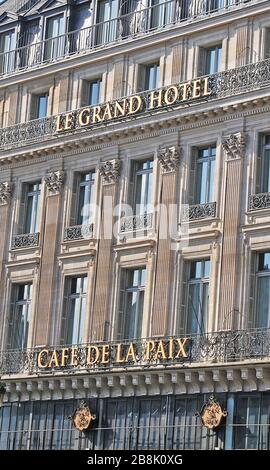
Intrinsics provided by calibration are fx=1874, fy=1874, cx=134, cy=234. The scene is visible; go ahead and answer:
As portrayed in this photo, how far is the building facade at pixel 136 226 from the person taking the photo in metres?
59.0

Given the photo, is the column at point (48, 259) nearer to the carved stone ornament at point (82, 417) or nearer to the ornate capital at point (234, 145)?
the carved stone ornament at point (82, 417)

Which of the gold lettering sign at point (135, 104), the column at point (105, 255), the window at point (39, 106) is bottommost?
the column at point (105, 255)

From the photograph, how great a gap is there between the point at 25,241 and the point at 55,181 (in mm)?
2525

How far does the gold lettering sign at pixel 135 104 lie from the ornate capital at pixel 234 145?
5.95ft

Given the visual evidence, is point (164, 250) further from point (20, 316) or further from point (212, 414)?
point (20, 316)

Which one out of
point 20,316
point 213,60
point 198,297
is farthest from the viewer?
point 20,316

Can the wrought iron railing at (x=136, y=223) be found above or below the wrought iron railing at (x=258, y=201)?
above

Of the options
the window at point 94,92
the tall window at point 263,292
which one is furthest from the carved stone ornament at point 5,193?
the tall window at point 263,292

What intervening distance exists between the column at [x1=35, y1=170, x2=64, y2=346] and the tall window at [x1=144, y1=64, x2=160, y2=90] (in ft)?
14.8

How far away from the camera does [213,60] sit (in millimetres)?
62156

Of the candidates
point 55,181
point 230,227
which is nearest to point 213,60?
point 230,227

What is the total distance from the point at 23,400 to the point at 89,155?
28.8 ft

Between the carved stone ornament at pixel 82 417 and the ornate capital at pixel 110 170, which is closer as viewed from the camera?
the carved stone ornament at pixel 82 417

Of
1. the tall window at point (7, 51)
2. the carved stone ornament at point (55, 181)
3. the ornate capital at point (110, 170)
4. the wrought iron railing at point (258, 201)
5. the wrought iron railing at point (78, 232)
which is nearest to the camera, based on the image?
the wrought iron railing at point (258, 201)
